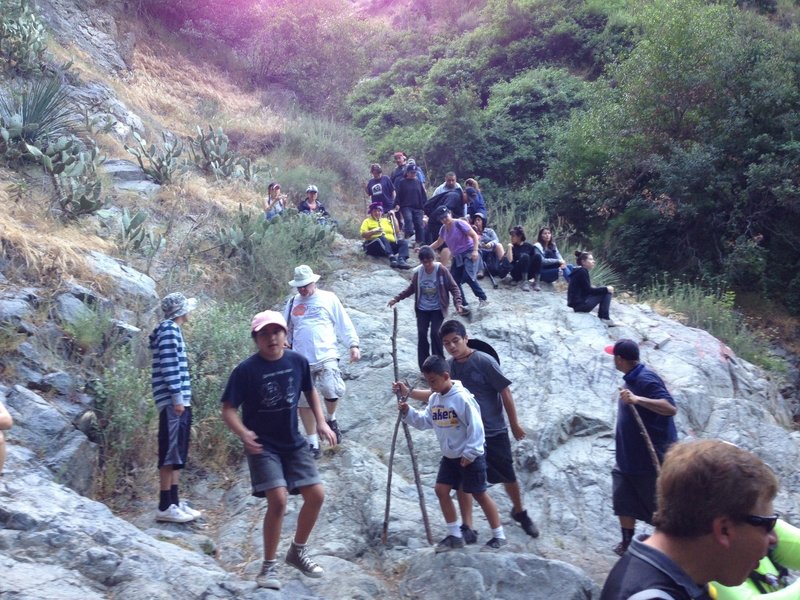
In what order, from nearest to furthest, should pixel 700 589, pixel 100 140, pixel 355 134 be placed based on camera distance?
pixel 700 589 < pixel 100 140 < pixel 355 134

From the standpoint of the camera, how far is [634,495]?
19.8ft

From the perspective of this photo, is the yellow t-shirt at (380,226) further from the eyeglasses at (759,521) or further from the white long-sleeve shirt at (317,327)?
the eyeglasses at (759,521)

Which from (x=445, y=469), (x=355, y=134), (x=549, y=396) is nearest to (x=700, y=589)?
(x=445, y=469)

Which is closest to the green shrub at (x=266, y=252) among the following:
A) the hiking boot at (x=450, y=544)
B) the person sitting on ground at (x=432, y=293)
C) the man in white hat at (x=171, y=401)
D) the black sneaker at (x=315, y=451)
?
the person sitting on ground at (x=432, y=293)

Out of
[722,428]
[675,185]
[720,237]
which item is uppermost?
[675,185]

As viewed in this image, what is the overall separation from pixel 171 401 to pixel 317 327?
1.69m

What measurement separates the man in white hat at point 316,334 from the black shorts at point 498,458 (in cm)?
162

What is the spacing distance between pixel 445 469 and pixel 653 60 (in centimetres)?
1562

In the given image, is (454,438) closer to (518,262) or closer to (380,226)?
(518,262)

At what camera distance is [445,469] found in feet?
20.1

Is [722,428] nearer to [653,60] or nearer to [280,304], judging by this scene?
[280,304]

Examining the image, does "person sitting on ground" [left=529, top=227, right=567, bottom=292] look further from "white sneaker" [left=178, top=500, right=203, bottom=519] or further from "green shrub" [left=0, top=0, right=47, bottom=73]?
"green shrub" [left=0, top=0, right=47, bottom=73]

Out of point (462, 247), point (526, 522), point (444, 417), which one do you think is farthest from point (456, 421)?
point (462, 247)

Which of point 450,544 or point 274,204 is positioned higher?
point 274,204
